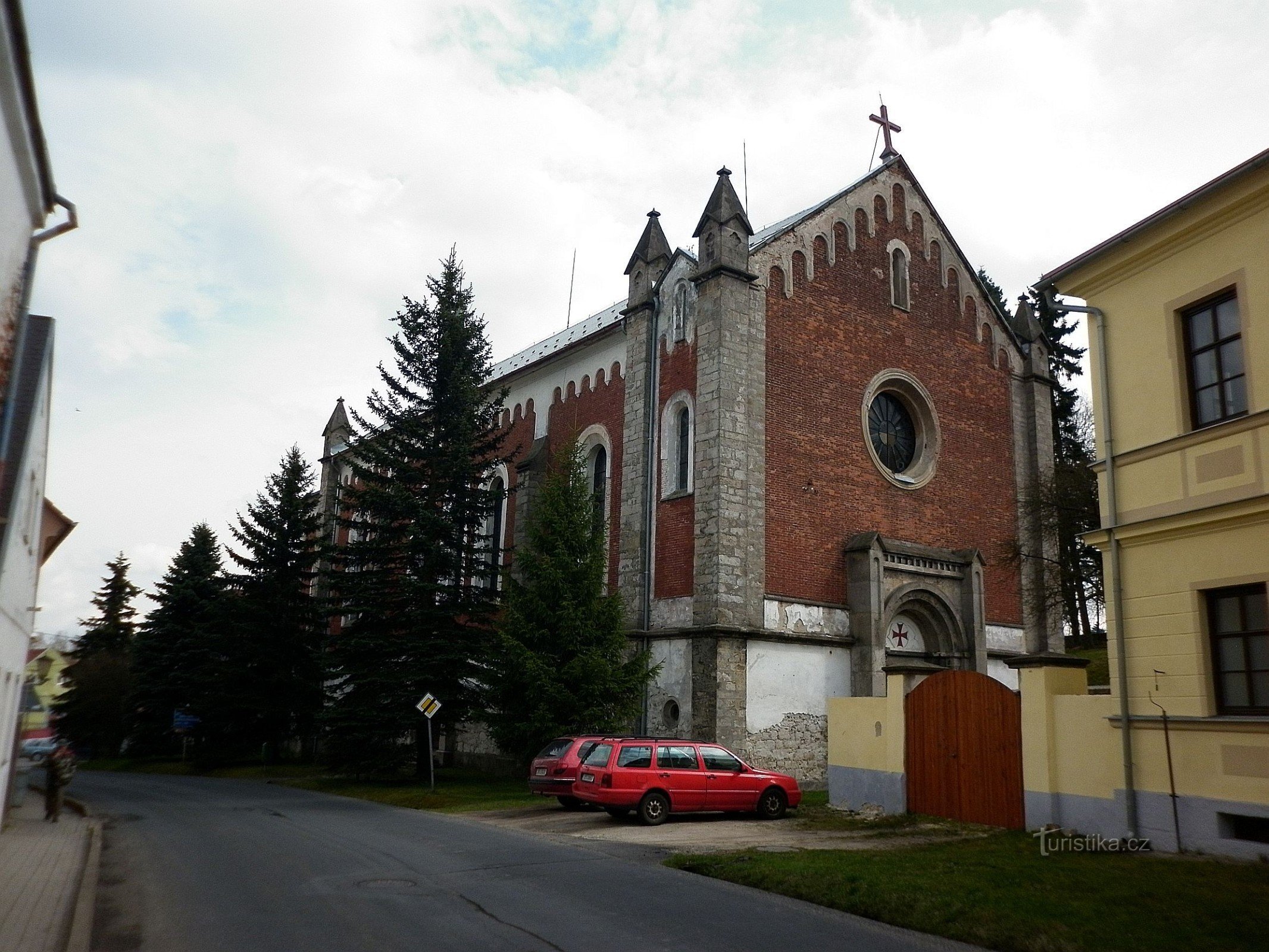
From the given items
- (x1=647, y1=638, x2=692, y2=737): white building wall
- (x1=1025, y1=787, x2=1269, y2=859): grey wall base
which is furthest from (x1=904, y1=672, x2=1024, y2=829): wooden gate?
(x1=647, y1=638, x2=692, y2=737): white building wall

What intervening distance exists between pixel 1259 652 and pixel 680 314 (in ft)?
50.2

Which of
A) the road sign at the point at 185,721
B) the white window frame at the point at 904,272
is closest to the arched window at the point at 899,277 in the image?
the white window frame at the point at 904,272

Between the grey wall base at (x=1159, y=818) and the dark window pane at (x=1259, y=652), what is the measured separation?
1.41m

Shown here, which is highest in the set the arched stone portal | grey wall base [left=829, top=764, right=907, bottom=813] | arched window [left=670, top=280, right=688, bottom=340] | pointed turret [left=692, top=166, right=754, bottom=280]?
pointed turret [left=692, top=166, right=754, bottom=280]

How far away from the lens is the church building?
21438 millimetres

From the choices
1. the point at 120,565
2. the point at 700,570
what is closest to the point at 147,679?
the point at 120,565

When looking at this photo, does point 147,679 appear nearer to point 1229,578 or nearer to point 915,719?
point 915,719

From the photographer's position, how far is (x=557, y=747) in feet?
62.3

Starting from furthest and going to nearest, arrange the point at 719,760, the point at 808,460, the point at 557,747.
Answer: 1. the point at 808,460
2. the point at 557,747
3. the point at 719,760

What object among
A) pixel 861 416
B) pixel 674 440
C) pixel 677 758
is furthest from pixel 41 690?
pixel 677 758

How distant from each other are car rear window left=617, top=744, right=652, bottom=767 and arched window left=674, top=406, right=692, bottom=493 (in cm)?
770

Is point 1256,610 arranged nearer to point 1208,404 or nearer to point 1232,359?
point 1208,404

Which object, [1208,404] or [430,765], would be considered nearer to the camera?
[1208,404]

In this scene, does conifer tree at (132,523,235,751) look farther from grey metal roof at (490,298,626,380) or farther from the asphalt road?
the asphalt road
